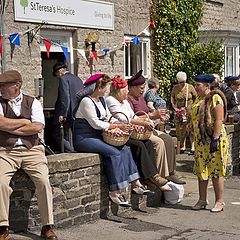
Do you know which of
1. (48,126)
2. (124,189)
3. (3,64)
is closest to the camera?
(124,189)

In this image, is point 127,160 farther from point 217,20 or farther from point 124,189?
point 217,20

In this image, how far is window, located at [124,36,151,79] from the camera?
14734mm

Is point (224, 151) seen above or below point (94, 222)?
above

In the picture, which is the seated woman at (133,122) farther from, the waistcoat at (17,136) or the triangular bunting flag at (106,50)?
the triangular bunting flag at (106,50)

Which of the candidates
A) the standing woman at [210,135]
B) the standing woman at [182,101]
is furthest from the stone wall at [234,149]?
the standing woman at [210,135]

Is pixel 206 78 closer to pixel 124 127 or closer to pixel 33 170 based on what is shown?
pixel 124 127

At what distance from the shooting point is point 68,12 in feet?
39.9

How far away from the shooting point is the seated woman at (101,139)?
7.52 meters

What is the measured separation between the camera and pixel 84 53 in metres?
12.7

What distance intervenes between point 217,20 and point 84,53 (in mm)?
7636

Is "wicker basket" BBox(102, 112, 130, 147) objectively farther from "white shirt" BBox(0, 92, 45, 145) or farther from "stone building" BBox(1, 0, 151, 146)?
"stone building" BBox(1, 0, 151, 146)

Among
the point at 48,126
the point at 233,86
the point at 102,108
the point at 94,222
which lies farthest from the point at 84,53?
the point at 94,222

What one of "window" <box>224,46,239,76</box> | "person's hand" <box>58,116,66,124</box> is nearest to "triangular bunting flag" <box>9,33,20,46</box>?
"person's hand" <box>58,116,66,124</box>

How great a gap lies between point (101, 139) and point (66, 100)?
7.99 ft
